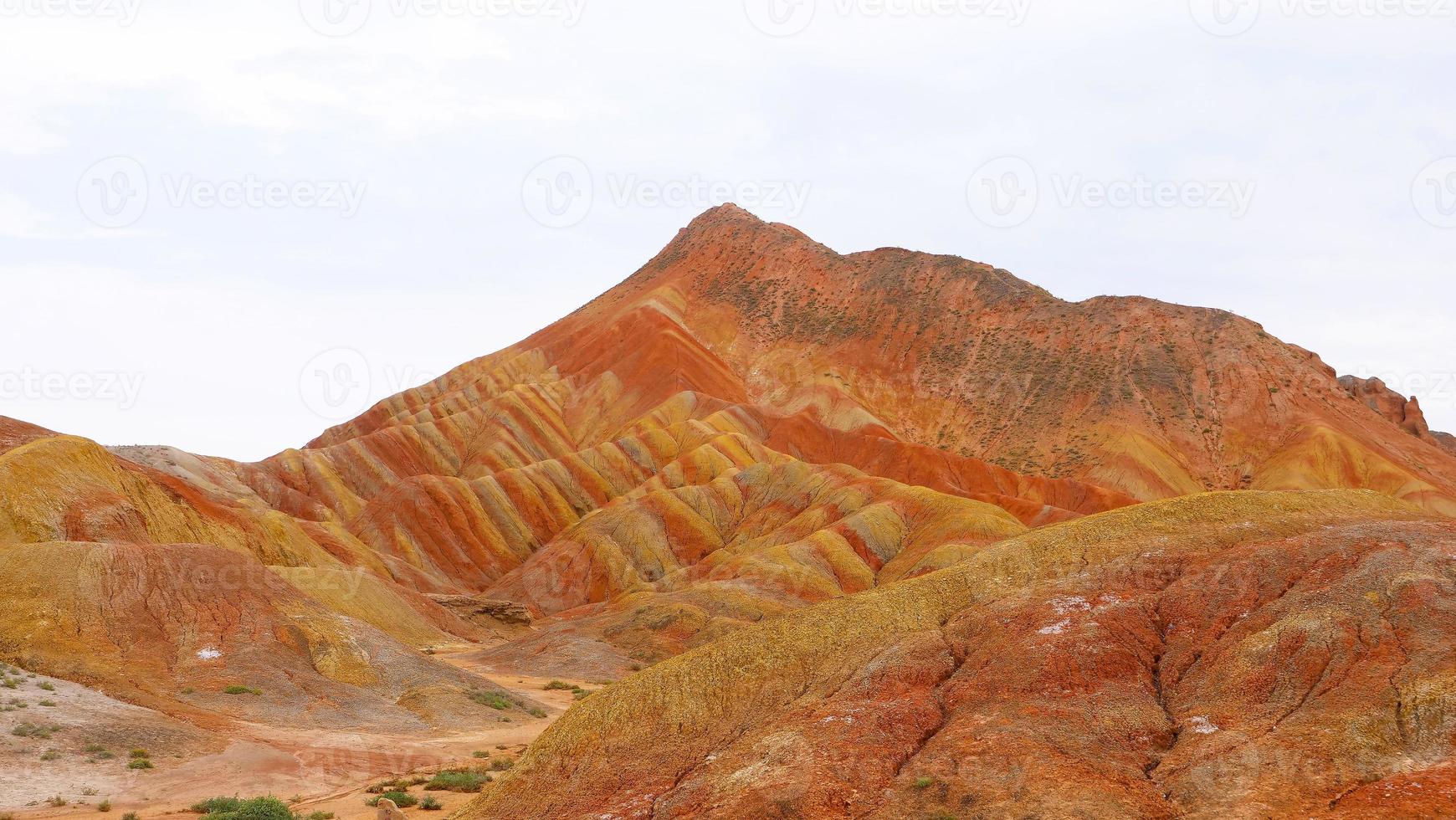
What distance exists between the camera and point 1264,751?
54.5 feet

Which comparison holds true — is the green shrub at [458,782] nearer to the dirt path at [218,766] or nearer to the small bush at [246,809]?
the dirt path at [218,766]

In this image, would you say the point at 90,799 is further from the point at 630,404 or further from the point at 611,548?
the point at 630,404

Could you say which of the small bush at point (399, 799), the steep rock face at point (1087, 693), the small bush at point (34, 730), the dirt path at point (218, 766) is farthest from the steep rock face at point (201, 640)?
the steep rock face at point (1087, 693)

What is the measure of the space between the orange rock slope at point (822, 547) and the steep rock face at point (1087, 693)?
3.2 inches

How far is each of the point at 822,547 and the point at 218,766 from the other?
181 feet

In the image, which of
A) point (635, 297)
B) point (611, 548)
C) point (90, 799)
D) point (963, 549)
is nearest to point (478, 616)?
point (611, 548)

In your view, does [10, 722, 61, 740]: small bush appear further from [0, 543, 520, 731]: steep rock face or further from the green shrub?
the green shrub

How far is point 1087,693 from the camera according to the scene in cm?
1958

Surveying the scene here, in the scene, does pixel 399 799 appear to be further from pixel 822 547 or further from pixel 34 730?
pixel 822 547

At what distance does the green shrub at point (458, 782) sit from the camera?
28.3 m

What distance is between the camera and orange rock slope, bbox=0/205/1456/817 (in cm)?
1869

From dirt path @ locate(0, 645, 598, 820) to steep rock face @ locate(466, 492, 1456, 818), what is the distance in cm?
791

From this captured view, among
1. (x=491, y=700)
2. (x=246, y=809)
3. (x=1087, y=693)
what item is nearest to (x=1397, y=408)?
(x=491, y=700)

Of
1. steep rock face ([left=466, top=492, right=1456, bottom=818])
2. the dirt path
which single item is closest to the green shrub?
the dirt path
